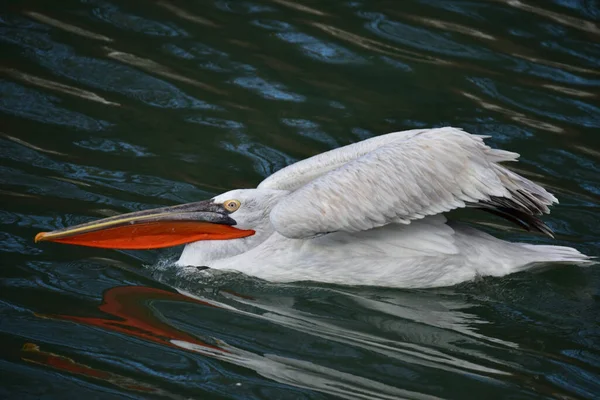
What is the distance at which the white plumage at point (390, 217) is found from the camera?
472 centimetres

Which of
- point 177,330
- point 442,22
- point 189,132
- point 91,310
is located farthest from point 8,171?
point 442,22

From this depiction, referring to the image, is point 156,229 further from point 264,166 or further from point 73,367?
point 264,166

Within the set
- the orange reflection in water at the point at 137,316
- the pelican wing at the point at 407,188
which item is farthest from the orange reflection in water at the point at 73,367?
the pelican wing at the point at 407,188

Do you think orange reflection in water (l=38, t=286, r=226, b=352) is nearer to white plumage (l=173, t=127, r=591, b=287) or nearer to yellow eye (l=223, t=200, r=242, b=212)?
white plumage (l=173, t=127, r=591, b=287)

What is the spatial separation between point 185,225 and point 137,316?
32.0 inches

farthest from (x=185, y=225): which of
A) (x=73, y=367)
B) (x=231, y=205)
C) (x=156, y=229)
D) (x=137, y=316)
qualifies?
(x=73, y=367)

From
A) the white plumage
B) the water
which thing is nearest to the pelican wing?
the white plumage

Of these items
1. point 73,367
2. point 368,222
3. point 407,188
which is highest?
point 407,188

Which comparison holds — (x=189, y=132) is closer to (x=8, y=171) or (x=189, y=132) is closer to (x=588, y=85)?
(x=8, y=171)

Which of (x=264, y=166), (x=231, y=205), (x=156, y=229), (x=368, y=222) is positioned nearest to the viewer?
(x=368, y=222)

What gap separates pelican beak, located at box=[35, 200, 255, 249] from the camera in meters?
4.94

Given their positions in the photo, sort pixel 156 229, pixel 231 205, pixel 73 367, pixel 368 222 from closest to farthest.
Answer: pixel 73 367
pixel 368 222
pixel 156 229
pixel 231 205

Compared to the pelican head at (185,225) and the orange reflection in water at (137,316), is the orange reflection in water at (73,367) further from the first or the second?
the pelican head at (185,225)

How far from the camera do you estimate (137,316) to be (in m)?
4.45
